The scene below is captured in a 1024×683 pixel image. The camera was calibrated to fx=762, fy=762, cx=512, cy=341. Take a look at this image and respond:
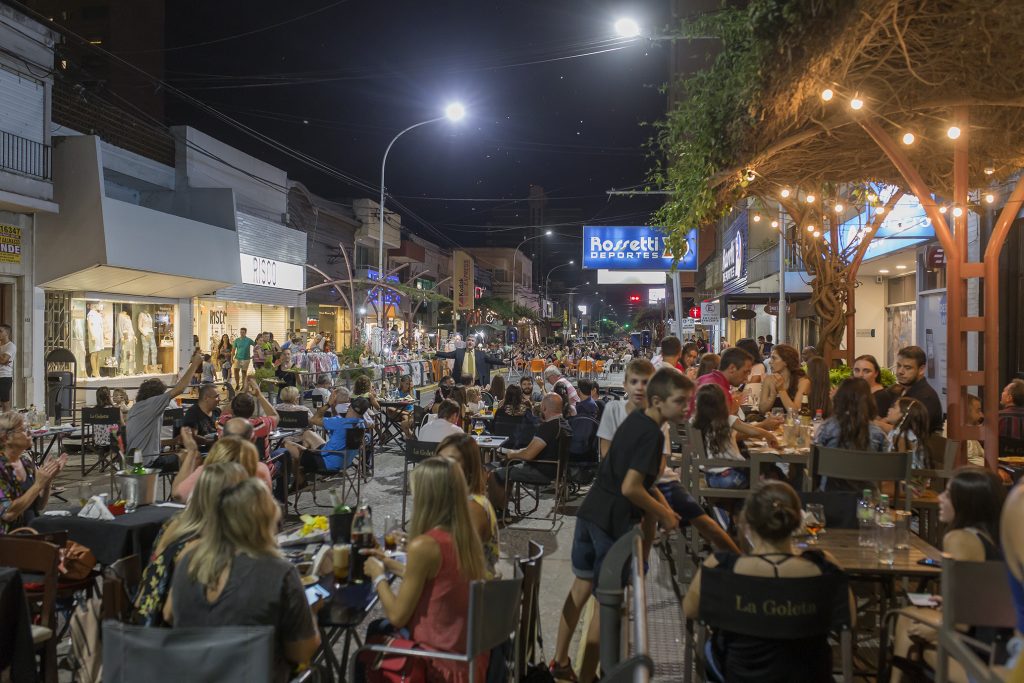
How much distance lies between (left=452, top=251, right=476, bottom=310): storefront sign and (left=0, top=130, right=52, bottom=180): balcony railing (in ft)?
56.6

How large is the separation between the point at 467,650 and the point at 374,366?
1801cm

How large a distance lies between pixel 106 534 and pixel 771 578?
13.3 ft

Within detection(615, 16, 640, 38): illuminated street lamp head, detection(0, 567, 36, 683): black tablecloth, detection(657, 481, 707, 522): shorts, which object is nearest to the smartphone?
detection(0, 567, 36, 683): black tablecloth

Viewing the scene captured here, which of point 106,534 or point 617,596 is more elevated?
point 617,596

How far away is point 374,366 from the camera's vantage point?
20.8m

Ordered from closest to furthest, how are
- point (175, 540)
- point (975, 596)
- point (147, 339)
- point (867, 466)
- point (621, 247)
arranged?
1. point (975, 596)
2. point (175, 540)
3. point (867, 466)
4. point (147, 339)
5. point (621, 247)

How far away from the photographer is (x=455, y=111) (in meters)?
20.8

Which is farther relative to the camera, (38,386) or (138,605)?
(38,386)

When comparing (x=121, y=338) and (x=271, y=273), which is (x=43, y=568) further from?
(x=271, y=273)

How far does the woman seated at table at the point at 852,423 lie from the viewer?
6180 mm

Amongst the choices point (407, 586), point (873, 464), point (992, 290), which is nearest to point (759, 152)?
point (992, 290)

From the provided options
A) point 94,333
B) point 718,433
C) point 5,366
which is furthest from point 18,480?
point 94,333

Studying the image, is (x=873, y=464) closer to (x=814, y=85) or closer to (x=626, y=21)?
(x=814, y=85)

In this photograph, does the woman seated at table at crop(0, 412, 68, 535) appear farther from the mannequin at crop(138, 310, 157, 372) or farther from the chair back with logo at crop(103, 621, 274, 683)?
the mannequin at crop(138, 310, 157, 372)
